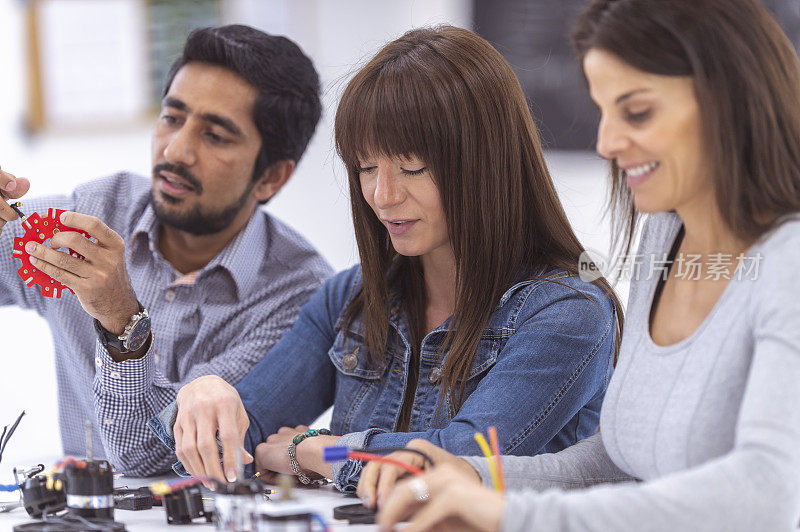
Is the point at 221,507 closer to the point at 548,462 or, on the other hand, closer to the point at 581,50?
the point at 548,462

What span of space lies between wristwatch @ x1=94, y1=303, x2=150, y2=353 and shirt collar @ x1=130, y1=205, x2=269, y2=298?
13.7 inches

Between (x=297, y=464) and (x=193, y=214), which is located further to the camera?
(x=193, y=214)

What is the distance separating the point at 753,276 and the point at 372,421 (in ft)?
2.43

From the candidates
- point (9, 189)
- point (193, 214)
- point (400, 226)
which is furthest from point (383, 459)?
point (193, 214)

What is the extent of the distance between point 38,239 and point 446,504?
3.04ft

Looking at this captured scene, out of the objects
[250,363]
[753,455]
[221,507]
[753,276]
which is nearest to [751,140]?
[753,276]

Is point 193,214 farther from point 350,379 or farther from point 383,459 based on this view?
point 383,459

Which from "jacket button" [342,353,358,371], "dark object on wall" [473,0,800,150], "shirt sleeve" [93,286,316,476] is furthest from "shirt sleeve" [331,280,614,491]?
"dark object on wall" [473,0,800,150]

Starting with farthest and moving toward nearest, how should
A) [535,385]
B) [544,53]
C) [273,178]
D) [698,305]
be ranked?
[544,53] < [273,178] < [535,385] < [698,305]

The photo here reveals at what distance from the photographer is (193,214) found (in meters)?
1.91

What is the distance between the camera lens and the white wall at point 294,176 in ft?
10.0

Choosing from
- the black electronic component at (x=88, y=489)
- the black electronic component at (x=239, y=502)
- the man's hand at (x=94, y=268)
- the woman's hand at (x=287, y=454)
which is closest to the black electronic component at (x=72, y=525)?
the black electronic component at (x=88, y=489)

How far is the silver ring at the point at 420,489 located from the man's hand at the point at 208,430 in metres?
0.48

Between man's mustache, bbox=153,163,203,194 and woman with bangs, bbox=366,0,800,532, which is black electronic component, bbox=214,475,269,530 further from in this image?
man's mustache, bbox=153,163,203,194
